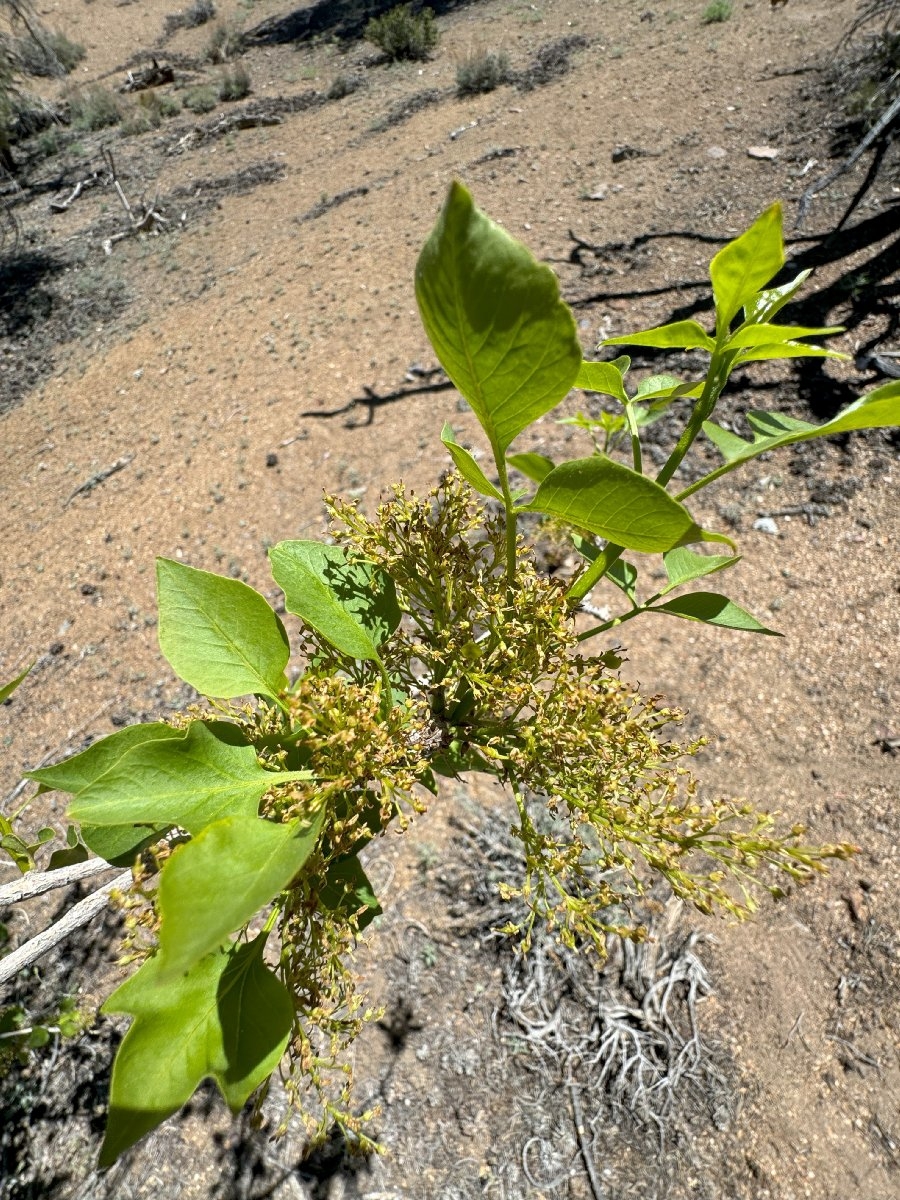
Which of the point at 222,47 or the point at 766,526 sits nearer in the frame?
the point at 766,526

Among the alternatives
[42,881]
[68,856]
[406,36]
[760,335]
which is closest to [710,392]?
[760,335]

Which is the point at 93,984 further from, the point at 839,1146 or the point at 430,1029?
the point at 839,1146

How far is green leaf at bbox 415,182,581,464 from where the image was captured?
42 centimetres

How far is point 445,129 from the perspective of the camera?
793 cm

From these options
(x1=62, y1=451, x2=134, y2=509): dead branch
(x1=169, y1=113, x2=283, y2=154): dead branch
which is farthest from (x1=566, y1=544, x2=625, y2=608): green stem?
(x1=169, y1=113, x2=283, y2=154): dead branch

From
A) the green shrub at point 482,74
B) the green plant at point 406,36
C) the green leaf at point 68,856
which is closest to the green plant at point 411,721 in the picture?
the green leaf at point 68,856

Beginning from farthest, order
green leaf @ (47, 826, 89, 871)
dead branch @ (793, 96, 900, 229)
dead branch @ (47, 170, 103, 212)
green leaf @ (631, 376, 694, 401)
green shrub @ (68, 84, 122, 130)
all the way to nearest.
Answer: green shrub @ (68, 84, 122, 130), dead branch @ (47, 170, 103, 212), dead branch @ (793, 96, 900, 229), green leaf @ (47, 826, 89, 871), green leaf @ (631, 376, 694, 401)

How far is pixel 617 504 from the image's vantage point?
0.52m

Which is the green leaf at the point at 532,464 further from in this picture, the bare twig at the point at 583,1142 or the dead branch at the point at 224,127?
the dead branch at the point at 224,127

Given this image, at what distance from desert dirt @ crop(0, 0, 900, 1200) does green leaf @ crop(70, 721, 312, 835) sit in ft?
6.76

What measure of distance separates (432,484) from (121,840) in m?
3.33

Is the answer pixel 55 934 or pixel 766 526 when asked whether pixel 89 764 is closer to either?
pixel 55 934

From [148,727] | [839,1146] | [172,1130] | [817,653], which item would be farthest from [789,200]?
[172,1130]

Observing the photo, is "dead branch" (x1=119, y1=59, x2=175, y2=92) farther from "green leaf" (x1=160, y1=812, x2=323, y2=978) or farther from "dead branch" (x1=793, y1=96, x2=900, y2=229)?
"green leaf" (x1=160, y1=812, x2=323, y2=978)
